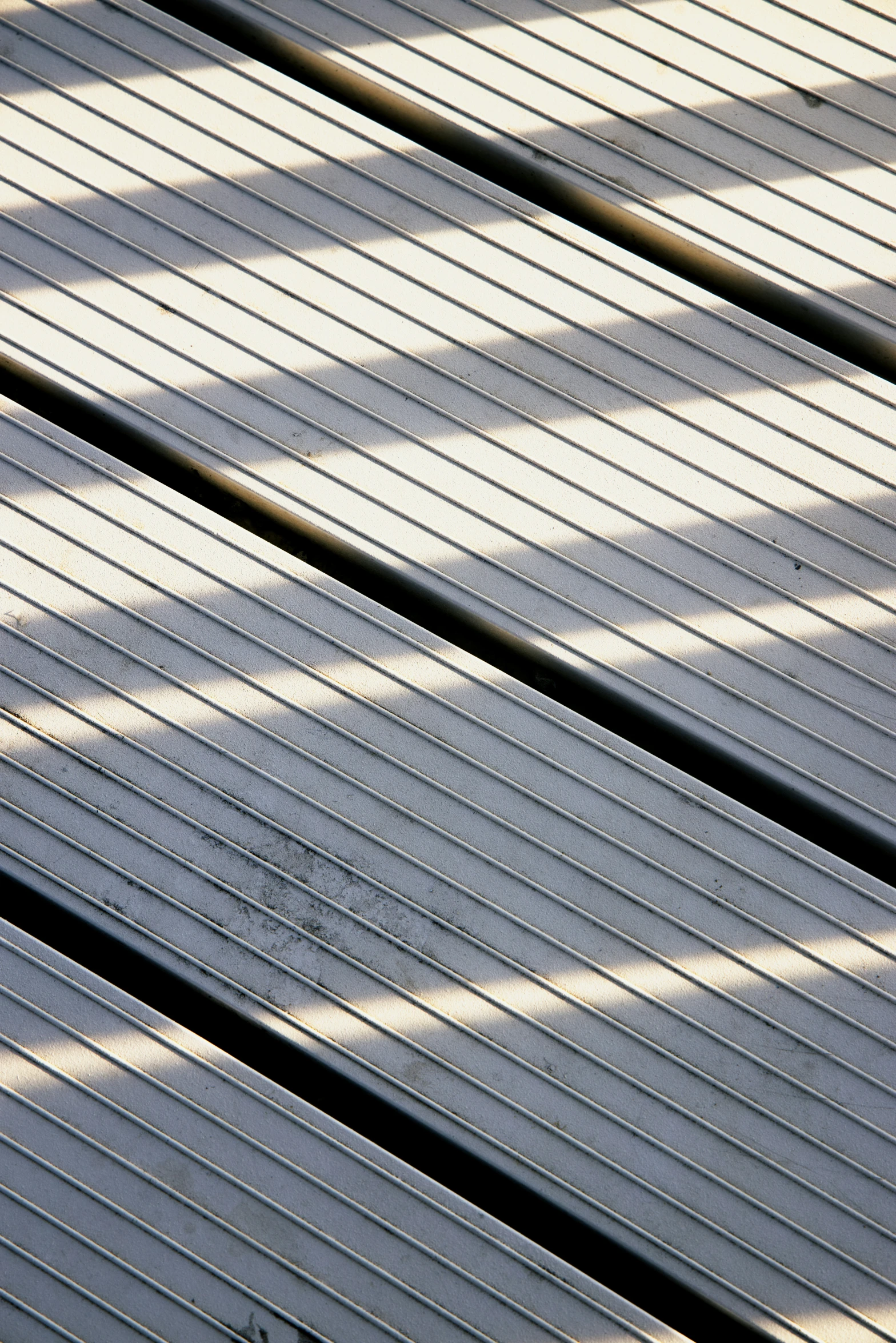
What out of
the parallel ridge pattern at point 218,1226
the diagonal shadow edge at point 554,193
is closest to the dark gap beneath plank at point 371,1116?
the parallel ridge pattern at point 218,1226

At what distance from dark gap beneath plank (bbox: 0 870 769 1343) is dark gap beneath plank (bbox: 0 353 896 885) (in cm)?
76

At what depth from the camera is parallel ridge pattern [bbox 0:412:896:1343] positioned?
51.5 inches

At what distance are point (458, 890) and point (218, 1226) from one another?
2.20 feet

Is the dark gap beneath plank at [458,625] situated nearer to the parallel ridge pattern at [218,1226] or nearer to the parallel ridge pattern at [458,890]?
the parallel ridge pattern at [458,890]

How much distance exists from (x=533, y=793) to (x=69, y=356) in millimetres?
1206

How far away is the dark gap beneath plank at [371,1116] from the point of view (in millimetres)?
1328

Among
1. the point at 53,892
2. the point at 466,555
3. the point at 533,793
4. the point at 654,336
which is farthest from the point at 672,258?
the point at 53,892

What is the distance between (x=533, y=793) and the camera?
4.59 feet

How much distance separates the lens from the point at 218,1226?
4.25 feet

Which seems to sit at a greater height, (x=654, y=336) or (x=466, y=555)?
(x=654, y=336)

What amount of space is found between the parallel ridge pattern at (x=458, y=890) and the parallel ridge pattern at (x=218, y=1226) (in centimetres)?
13

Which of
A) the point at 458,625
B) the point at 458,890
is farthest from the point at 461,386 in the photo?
the point at 458,890

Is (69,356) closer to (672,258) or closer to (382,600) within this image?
A: (382,600)

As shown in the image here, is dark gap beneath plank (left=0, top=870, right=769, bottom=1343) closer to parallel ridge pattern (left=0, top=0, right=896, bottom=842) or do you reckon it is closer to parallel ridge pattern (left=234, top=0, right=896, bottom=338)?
parallel ridge pattern (left=0, top=0, right=896, bottom=842)
